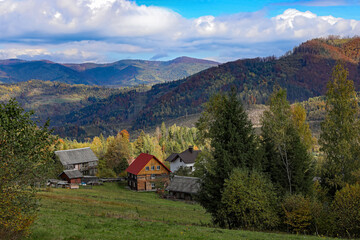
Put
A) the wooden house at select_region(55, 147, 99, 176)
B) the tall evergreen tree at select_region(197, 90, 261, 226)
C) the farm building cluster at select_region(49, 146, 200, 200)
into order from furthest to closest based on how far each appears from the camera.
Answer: the wooden house at select_region(55, 147, 99, 176), the farm building cluster at select_region(49, 146, 200, 200), the tall evergreen tree at select_region(197, 90, 261, 226)

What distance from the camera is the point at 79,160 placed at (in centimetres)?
9494

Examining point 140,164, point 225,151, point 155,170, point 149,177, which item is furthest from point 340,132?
point 140,164

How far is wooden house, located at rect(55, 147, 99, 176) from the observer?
9194 cm

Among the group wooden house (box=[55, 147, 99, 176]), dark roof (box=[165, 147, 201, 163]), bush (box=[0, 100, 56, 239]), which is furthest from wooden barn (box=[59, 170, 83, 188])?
bush (box=[0, 100, 56, 239])

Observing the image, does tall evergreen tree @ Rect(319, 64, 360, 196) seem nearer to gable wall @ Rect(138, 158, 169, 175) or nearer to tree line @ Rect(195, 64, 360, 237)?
tree line @ Rect(195, 64, 360, 237)

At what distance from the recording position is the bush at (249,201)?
3086 centimetres

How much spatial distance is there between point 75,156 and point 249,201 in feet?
251

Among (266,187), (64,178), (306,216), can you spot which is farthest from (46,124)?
→ (64,178)

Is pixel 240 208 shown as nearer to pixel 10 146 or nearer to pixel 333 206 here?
pixel 333 206

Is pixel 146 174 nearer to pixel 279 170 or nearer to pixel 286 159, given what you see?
pixel 279 170

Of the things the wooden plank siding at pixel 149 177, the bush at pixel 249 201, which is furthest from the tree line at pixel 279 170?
the wooden plank siding at pixel 149 177

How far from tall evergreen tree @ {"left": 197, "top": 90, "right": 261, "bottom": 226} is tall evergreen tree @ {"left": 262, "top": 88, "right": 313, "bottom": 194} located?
111 inches

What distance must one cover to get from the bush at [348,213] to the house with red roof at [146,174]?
57692 millimetres

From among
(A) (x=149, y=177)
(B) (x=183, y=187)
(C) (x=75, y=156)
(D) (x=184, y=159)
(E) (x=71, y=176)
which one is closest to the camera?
(B) (x=183, y=187)
